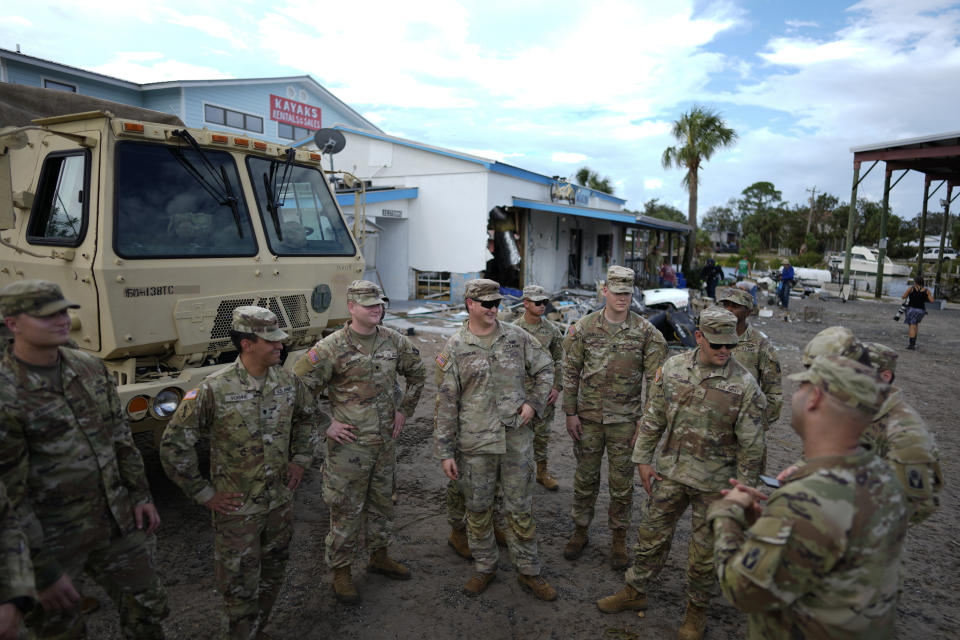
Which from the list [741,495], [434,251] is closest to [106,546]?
[741,495]

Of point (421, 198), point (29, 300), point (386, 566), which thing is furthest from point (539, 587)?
point (421, 198)

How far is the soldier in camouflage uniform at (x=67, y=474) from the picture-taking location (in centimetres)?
213

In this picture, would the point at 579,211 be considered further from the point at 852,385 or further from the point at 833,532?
the point at 833,532

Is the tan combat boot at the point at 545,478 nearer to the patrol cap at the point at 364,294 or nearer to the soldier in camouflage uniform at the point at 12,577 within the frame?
the patrol cap at the point at 364,294

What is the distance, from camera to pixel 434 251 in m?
15.6

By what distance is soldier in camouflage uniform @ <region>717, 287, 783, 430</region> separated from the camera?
372 cm

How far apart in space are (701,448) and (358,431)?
2.01 meters

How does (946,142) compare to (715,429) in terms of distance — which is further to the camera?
(946,142)

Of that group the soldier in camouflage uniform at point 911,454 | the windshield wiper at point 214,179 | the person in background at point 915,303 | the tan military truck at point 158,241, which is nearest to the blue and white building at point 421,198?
the person in background at point 915,303

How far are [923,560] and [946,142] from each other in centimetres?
2048

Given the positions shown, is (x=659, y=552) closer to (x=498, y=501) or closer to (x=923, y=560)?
(x=498, y=501)

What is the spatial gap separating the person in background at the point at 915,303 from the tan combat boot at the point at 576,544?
11.6m

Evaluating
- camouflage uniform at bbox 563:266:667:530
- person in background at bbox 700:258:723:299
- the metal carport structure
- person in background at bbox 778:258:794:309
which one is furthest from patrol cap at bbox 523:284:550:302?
the metal carport structure

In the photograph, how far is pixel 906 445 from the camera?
2.33m
